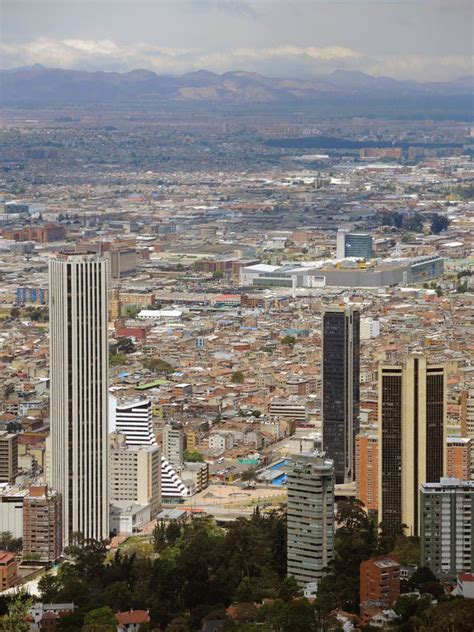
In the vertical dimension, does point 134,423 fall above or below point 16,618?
below

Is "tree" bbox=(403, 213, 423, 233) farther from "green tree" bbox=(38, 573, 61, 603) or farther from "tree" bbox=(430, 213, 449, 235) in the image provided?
"green tree" bbox=(38, 573, 61, 603)

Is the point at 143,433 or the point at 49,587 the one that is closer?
the point at 49,587

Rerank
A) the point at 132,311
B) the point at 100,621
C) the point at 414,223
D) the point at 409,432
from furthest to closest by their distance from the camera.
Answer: the point at 414,223 < the point at 132,311 < the point at 409,432 < the point at 100,621

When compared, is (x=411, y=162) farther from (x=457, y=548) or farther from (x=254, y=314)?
(x=457, y=548)

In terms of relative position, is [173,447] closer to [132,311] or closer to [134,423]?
[134,423]

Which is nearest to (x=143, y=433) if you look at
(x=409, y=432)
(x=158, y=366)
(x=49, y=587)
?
(x=409, y=432)

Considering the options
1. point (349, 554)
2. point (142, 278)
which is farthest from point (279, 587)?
point (142, 278)

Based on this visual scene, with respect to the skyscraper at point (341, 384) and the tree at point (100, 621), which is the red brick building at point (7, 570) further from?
the skyscraper at point (341, 384)
